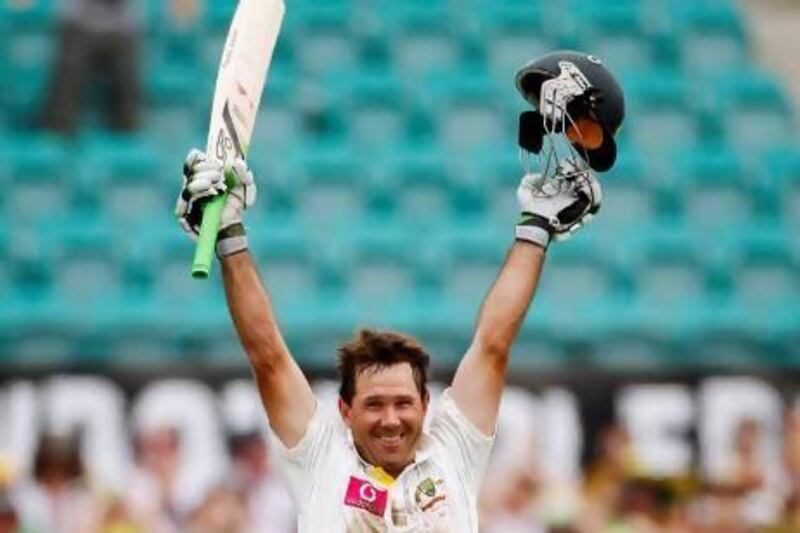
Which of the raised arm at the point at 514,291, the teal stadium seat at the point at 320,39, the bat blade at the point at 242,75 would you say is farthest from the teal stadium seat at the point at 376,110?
the raised arm at the point at 514,291

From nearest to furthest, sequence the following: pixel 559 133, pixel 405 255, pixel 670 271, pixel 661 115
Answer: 1. pixel 559 133
2. pixel 405 255
3. pixel 670 271
4. pixel 661 115

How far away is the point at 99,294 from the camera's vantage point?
35.0 ft

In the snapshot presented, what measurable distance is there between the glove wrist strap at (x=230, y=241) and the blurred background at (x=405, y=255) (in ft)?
9.86

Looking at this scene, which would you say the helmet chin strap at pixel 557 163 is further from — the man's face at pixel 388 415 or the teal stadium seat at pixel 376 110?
the teal stadium seat at pixel 376 110

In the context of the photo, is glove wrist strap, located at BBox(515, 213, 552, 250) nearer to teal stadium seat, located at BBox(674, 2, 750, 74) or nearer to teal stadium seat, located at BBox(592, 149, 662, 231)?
teal stadium seat, located at BBox(592, 149, 662, 231)

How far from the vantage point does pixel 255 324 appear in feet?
16.6

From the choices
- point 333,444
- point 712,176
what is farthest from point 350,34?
point 333,444

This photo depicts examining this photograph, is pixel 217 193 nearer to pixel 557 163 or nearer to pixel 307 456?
pixel 307 456

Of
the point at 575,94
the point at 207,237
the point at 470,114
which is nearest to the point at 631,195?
the point at 470,114

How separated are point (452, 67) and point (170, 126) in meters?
1.67

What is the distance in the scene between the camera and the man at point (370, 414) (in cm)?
501

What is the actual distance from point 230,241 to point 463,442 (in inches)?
28.7

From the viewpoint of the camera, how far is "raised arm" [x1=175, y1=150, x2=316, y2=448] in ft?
16.6

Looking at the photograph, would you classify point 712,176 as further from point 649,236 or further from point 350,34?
point 350,34
